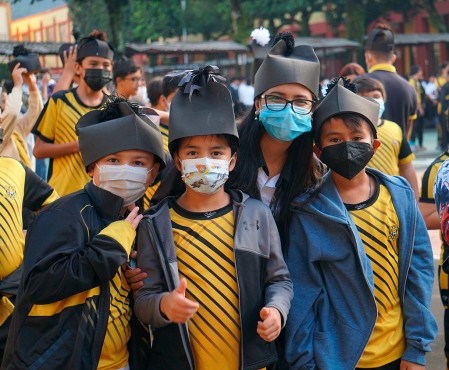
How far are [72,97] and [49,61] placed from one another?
30.4m

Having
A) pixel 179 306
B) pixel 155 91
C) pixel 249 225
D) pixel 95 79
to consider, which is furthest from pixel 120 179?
pixel 155 91

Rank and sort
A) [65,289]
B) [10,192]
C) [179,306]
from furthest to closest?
[10,192], [65,289], [179,306]

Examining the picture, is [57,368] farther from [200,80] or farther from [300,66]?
[300,66]

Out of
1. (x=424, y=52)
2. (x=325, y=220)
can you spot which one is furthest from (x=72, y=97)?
(x=424, y=52)

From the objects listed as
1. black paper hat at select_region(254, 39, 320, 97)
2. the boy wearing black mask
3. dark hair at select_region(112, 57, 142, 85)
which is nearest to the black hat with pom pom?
black paper hat at select_region(254, 39, 320, 97)

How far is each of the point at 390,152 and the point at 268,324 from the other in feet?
9.72

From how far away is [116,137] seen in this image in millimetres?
3662

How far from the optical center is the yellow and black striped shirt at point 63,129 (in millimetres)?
6273

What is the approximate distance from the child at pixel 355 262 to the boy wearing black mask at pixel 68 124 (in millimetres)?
2748

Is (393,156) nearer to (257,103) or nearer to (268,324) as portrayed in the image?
(257,103)

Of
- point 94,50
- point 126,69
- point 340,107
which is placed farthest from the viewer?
point 126,69

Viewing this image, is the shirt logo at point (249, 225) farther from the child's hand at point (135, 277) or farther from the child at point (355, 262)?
the child's hand at point (135, 277)

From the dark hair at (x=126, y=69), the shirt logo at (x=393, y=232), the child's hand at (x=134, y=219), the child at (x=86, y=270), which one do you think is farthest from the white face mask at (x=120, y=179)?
the dark hair at (x=126, y=69)

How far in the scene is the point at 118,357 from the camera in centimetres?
359
